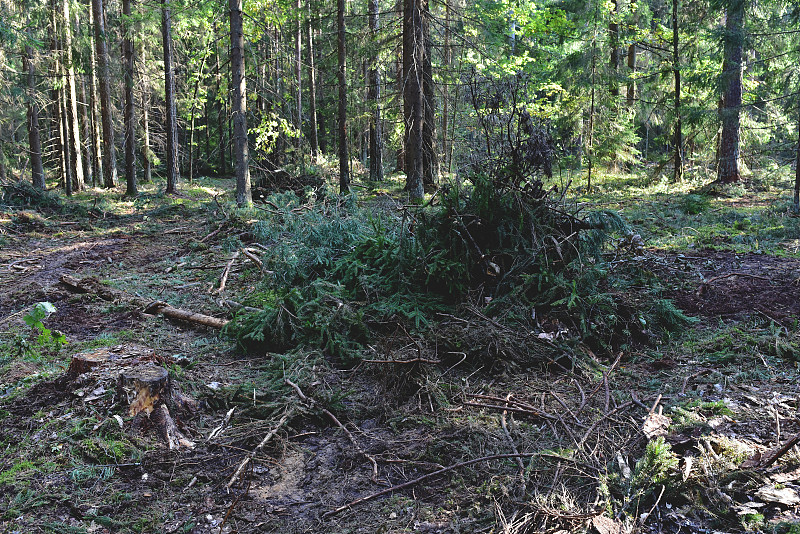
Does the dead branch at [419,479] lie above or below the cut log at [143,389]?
below

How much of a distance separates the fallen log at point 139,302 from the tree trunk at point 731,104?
12.6 m

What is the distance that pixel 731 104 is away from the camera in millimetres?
15148

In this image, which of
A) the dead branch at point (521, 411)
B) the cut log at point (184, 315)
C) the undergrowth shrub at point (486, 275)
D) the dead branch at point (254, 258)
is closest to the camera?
the dead branch at point (521, 411)

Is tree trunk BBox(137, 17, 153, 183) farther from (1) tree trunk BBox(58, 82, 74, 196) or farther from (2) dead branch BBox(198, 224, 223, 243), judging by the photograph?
(2) dead branch BBox(198, 224, 223, 243)

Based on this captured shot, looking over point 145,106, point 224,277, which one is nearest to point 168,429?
point 224,277

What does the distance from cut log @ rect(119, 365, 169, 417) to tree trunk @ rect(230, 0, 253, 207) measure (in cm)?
1049

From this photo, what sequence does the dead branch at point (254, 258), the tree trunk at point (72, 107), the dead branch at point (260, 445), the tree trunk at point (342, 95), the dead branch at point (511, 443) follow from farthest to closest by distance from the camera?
the tree trunk at point (72, 107), the tree trunk at point (342, 95), the dead branch at point (254, 258), the dead branch at point (260, 445), the dead branch at point (511, 443)

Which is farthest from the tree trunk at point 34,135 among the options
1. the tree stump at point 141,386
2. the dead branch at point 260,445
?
the dead branch at point 260,445

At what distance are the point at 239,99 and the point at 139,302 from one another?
847 centimetres

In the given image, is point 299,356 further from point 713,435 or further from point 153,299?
point 713,435

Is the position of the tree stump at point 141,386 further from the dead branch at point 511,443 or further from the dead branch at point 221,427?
the dead branch at point 511,443

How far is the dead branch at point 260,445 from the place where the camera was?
3.74 meters

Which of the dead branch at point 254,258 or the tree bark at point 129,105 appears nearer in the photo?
the dead branch at point 254,258

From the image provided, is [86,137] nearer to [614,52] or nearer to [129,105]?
[129,105]
